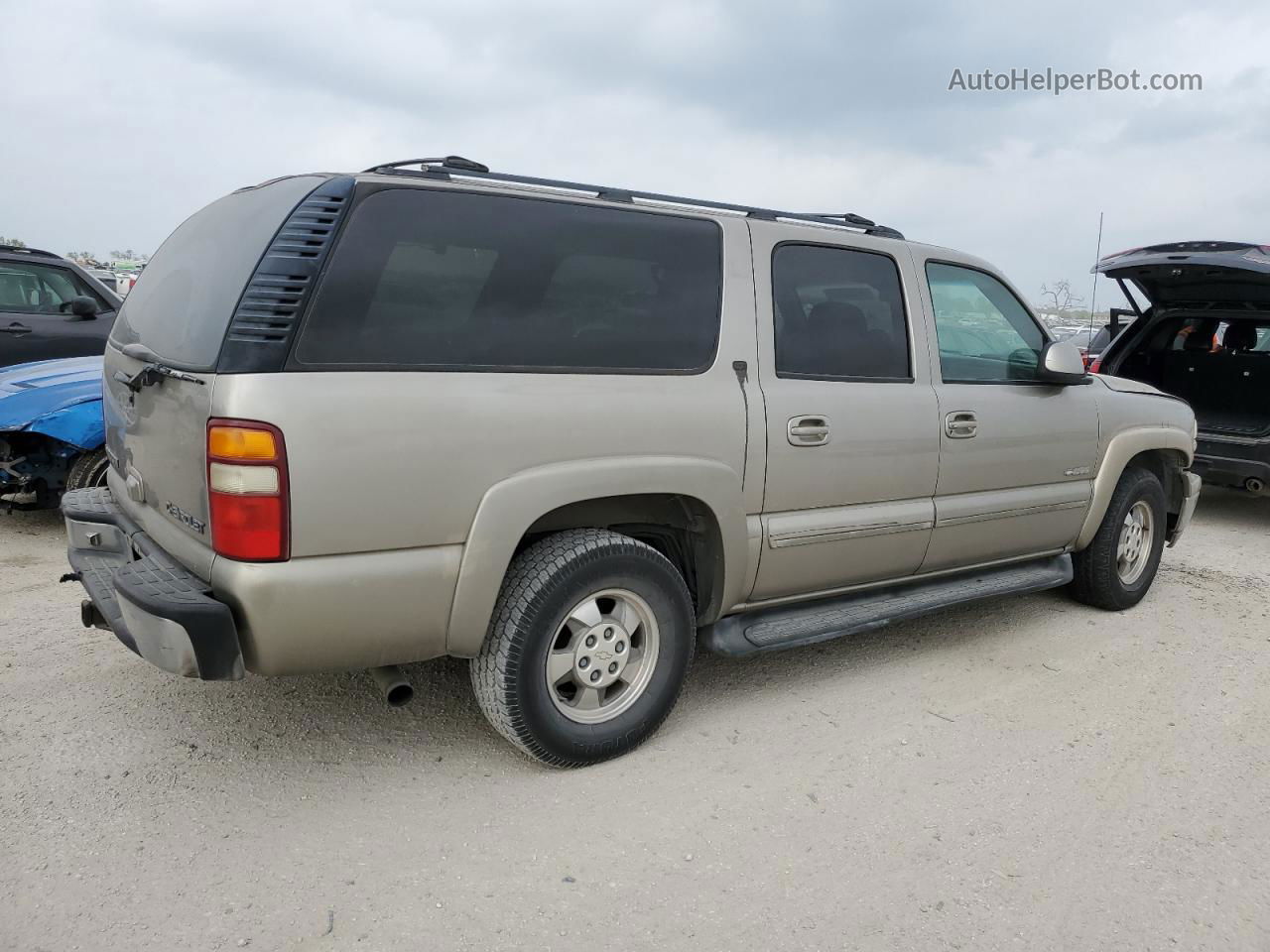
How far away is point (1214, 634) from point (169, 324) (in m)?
4.82

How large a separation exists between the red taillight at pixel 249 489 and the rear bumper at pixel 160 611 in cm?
18

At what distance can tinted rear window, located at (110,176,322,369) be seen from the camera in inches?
106

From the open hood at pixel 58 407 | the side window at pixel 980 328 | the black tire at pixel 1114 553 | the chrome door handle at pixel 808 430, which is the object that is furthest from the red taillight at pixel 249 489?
the black tire at pixel 1114 553

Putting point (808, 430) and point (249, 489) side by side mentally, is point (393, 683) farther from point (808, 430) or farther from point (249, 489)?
point (808, 430)

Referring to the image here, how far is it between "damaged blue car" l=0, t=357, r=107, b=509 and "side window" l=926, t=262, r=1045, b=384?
14.0 ft

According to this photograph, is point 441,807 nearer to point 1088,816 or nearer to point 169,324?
point 169,324

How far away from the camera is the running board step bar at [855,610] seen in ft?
11.5

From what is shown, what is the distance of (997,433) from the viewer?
4.11m

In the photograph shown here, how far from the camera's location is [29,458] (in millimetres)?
5258

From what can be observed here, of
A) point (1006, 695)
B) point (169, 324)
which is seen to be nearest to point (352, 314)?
point (169, 324)

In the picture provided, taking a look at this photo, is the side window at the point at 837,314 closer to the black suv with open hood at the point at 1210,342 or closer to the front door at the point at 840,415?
the front door at the point at 840,415

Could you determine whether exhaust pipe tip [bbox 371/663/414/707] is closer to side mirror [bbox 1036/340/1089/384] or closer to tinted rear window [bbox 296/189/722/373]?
tinted rear window [bbox 296/189/722/373]

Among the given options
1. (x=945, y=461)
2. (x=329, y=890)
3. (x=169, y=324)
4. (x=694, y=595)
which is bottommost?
(x=329, y=890)

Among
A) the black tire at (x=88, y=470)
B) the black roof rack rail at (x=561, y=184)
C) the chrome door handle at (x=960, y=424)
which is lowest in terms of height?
the black tire at (x=88, y=470)
